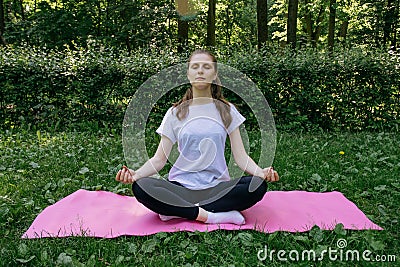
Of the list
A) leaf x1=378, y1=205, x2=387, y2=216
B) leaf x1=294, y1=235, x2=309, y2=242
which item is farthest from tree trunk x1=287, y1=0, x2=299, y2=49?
leaf x1=294, y1=235, x2=309, y2=242

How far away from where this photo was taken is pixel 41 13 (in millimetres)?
15055

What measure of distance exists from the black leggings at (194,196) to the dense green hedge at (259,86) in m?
3.71

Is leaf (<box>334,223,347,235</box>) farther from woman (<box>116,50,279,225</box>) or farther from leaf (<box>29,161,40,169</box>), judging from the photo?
leaf (<box>29,161,40,169</box>)

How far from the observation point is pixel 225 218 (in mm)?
2902

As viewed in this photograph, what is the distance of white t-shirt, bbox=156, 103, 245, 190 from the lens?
Answer: 3020mm

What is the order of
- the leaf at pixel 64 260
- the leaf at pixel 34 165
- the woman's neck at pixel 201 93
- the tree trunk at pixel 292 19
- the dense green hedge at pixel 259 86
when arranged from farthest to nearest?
the tree trunk at pixel 292 19 < the dense green hedge at pixel 259 86 < the leaf at pixel 34 165 < the woman's neck at pixel 201 93 < the leaf at pixel 64 260

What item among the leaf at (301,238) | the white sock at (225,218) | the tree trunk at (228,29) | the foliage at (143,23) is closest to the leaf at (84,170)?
the white sock at (225,218)

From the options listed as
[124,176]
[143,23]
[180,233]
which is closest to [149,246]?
[180,233]

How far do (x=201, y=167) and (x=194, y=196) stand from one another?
22 centimetres

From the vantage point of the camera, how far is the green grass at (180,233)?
2430 millimetres

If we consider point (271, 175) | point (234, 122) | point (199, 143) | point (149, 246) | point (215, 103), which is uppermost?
point (215, 103)

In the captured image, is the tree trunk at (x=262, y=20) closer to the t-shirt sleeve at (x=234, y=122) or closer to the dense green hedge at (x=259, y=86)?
the dense green hedge at (x=259, y=86)

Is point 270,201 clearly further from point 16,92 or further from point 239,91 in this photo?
point 16,92

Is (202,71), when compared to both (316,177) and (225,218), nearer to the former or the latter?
(225,218)
